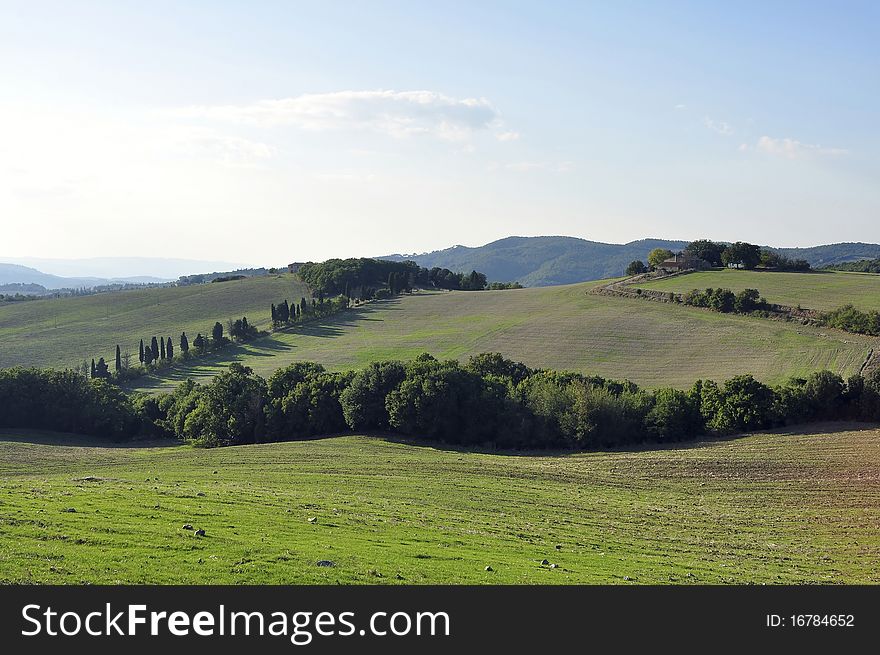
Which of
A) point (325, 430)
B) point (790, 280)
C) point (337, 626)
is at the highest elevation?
point (790, 280)

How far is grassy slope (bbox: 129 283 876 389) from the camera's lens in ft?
303

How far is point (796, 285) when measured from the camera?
5202 inches

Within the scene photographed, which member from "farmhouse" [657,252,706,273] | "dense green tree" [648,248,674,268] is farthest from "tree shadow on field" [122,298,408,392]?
"dense green tree" [648,248,674,268]

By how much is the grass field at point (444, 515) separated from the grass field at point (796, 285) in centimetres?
6285

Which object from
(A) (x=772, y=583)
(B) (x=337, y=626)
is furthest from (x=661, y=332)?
(B) (x=337, y=626)

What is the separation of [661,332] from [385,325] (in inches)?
2008

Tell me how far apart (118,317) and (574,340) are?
10271cm

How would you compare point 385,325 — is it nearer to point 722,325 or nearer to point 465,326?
point 465,326

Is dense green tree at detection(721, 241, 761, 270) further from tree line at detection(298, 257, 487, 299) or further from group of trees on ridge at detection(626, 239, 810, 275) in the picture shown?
tree line at detection(298, 257, 487, 299)

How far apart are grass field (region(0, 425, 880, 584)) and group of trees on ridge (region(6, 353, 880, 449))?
576cm

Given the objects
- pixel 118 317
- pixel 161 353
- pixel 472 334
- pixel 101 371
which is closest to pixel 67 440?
pixel 101 371

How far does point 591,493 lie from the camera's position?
4159 cm

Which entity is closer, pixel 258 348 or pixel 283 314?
pixel 258 348

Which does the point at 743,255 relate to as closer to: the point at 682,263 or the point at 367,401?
the point at 682,263
